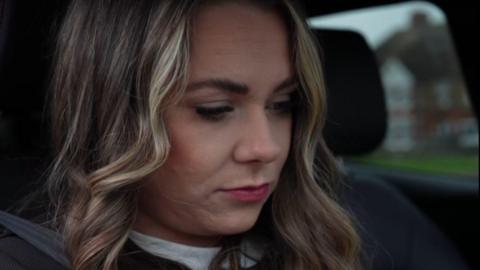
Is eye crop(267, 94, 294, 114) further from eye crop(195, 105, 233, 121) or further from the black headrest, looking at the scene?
the black headrest

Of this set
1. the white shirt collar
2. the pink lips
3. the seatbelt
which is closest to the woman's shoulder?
the seatbelt

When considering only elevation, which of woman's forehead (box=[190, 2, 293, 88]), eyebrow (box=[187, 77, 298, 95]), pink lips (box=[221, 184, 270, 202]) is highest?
woman's forehead (box=[190, 2, 293, 88])

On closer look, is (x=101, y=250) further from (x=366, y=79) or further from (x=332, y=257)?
(x=366, y=79)

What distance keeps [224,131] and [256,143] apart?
60 millimetres

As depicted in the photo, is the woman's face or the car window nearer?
the woman's face

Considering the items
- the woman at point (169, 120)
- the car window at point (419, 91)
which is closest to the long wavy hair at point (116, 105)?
the woman at point (169, 120)

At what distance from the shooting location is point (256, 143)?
1.36 meters

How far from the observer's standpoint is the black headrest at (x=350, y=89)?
2.00 metres

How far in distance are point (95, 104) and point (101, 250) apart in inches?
10.2

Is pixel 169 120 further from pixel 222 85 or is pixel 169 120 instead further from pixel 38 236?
pixel 38 236

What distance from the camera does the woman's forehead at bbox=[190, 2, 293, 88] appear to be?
1375mm

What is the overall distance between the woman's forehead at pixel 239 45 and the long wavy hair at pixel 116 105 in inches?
1.1

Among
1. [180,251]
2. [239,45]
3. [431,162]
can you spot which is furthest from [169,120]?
[431,162]

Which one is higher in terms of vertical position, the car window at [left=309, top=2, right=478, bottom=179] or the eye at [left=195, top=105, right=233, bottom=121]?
the eye at [left=195, top=105, right=233, bottom=121]
